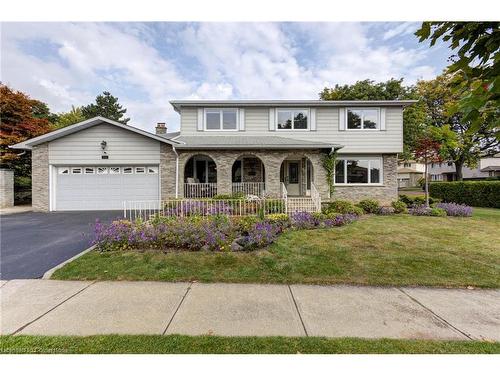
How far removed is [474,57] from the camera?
2525 millimetres

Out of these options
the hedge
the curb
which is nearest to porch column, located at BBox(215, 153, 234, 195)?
the curb

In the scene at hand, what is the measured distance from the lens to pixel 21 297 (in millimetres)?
3756

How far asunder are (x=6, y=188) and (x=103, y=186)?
7509 millimetres

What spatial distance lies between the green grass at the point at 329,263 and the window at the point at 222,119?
8.66 m

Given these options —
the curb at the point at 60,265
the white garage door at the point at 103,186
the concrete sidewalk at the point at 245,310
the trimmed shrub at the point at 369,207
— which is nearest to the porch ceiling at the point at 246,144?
the white garage door at the point at 103,186

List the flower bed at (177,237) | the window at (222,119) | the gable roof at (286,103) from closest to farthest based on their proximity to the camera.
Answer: the flower bed at (177,237) < the gable roof at (286,103) < the window at (222,119)

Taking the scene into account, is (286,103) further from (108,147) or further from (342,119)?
(108,147)

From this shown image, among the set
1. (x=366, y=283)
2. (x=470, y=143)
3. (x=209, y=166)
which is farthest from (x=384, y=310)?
(x=470, y=143)

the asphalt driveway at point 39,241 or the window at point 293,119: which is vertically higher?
the window at point 293,119

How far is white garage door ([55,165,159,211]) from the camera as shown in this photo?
39.0 feet

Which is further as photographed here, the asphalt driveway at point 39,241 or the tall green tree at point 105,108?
the tall green tree at point 105,108

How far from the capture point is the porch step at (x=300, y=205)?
10.3m

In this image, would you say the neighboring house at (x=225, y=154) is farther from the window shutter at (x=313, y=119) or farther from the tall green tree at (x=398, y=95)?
the tall green tree at (x=398, y=95)

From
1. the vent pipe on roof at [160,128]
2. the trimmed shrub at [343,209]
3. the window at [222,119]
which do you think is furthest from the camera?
the vent pipe on roof at [160,128]
